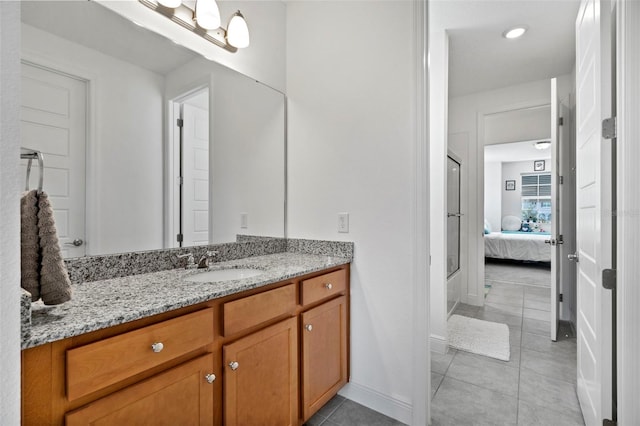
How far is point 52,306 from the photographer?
2.91 feet

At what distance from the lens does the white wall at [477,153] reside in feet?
11.9

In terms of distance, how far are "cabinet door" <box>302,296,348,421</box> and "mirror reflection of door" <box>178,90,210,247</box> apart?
76 centimetres

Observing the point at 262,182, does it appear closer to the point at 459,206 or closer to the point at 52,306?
the point at 52,306

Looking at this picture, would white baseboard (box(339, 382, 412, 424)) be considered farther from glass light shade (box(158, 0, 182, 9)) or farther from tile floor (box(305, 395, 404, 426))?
glass light shade (box(158, 0, 182, 9))

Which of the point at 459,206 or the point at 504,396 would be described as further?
the point at 459,206

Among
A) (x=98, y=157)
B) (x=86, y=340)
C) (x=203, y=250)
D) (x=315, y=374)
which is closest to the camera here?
(x=86, y=340)

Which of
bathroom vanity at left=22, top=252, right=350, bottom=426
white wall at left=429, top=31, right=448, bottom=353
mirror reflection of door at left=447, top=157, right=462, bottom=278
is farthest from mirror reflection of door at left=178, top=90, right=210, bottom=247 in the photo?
mirror reflection of door at left=447, top=157, right=462, bottom=278


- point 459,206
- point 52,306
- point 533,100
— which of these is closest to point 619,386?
point 52,306

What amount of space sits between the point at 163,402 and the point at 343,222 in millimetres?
1261

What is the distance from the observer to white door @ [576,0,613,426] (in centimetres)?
128

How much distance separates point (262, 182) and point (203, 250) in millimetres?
623

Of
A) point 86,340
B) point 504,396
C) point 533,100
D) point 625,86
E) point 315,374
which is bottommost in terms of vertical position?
point 504,396

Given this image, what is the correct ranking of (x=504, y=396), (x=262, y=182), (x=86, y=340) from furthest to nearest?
(x=262, y=182) → (x=504, y=396) → (x=86, y=340)

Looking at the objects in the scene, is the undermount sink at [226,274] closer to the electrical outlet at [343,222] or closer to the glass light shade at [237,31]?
the electrical outlet at [343,222]
